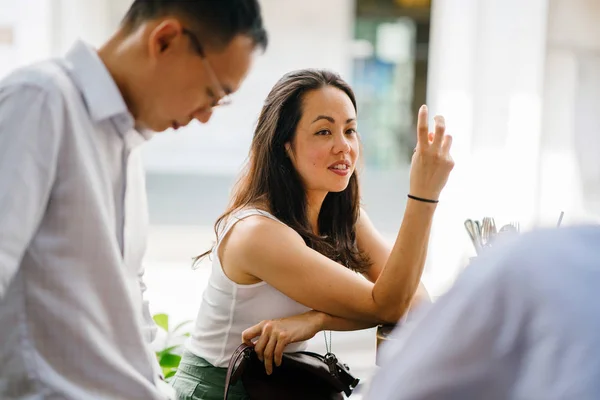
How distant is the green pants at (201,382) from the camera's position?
182cm

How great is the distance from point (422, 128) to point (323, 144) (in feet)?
1.04

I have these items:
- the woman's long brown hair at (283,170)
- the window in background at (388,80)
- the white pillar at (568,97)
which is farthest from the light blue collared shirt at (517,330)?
the window in background at (388,80)

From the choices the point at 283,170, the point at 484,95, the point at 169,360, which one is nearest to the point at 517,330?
the point at 283,170

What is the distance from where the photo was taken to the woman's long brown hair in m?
1.99

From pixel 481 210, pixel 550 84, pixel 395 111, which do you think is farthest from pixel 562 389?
pixel 395 111

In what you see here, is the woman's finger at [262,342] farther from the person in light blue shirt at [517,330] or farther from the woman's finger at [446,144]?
the person in light blue shirt at [517,330]

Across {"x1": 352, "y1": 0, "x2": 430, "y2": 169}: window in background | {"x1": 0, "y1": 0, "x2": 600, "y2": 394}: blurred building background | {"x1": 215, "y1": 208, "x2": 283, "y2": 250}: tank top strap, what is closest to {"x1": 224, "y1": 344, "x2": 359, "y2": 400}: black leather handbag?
{"x1": 215, "y1": 208, "x2": 283, "y2": 250}: tank top strap

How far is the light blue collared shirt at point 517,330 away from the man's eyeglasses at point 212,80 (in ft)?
1.99

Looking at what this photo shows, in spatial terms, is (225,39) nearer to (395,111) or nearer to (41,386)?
(41,386)

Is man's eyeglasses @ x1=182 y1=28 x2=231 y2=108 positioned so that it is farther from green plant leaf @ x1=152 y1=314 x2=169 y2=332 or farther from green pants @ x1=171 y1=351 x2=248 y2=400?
green plant leaf @ x1=152 y1=314 x2=169 y2=332

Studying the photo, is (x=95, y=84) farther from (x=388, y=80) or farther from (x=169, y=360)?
(x=388, y=80)

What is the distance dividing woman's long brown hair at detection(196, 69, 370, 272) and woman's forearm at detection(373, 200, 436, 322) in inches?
10.1

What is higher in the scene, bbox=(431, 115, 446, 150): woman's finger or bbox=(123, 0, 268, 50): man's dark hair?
bbox=(123, 0, 268, 50): man's dark hair

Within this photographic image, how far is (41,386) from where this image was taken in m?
1.11
